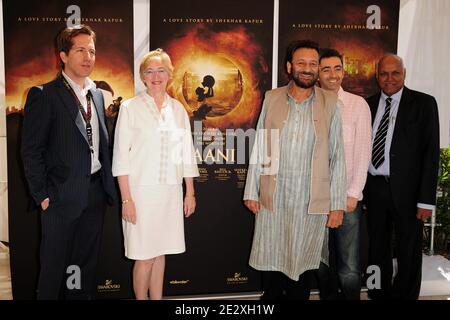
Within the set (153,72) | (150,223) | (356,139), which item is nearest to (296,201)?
(356,139)

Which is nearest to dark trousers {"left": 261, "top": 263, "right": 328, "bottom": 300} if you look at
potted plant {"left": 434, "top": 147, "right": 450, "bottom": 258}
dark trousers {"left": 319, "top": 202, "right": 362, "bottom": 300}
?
dark trousers {"left": 319, "top": 202, "right": 362, "bottom": 300}

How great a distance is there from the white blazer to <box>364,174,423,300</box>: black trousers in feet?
4.87

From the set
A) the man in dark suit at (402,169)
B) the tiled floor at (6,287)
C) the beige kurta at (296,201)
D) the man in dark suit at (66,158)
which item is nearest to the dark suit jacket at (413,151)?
the man in dark suit at (402,169)

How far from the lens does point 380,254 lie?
10.6 feet

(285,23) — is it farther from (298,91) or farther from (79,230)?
(79,230)

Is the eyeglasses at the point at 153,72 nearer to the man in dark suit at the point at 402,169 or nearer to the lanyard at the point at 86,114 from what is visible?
the lanyard at the point at 86,114

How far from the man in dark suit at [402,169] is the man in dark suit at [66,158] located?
1.94 metres

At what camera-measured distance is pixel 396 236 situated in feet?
10.4

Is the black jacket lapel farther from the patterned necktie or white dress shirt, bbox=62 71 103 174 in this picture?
the patterned necktie

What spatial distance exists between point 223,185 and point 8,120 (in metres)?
1.75

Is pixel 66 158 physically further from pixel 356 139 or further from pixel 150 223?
pixel 356 139

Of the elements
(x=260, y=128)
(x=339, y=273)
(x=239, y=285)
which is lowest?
(x=239, y=285)

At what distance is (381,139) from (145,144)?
5.56ft
